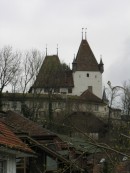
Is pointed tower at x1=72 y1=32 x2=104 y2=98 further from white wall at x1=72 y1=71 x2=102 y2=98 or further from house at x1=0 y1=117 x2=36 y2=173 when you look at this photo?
house at x1=0 y1=117 x2=36 y2=173

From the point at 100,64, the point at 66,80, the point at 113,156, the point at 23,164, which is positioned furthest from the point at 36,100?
the point at 113,156

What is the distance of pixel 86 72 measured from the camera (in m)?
108

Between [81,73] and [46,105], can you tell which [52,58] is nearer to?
[81,73]

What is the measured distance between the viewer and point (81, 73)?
107875 millimetres

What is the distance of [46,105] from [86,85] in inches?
781

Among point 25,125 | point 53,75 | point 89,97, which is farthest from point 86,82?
point 25,125

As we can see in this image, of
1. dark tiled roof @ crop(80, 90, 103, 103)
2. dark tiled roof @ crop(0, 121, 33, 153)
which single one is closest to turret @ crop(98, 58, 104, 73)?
dark tiled roof @ crop(80, 90, 103, 103)

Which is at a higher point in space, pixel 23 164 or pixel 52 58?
pixel 52 58

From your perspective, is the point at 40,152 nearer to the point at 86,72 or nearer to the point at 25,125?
the point at 25,125

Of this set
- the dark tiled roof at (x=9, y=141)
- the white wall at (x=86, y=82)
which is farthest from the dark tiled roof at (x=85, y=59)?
the dark tiled roof at (x=9, y=141)

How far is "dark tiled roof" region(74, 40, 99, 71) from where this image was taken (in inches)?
4291

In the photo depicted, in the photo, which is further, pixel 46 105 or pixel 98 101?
pixel 98 101

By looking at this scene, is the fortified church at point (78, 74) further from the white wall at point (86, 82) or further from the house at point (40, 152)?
the house at point (40, 152)

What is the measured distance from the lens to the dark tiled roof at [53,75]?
84250 millimetres
